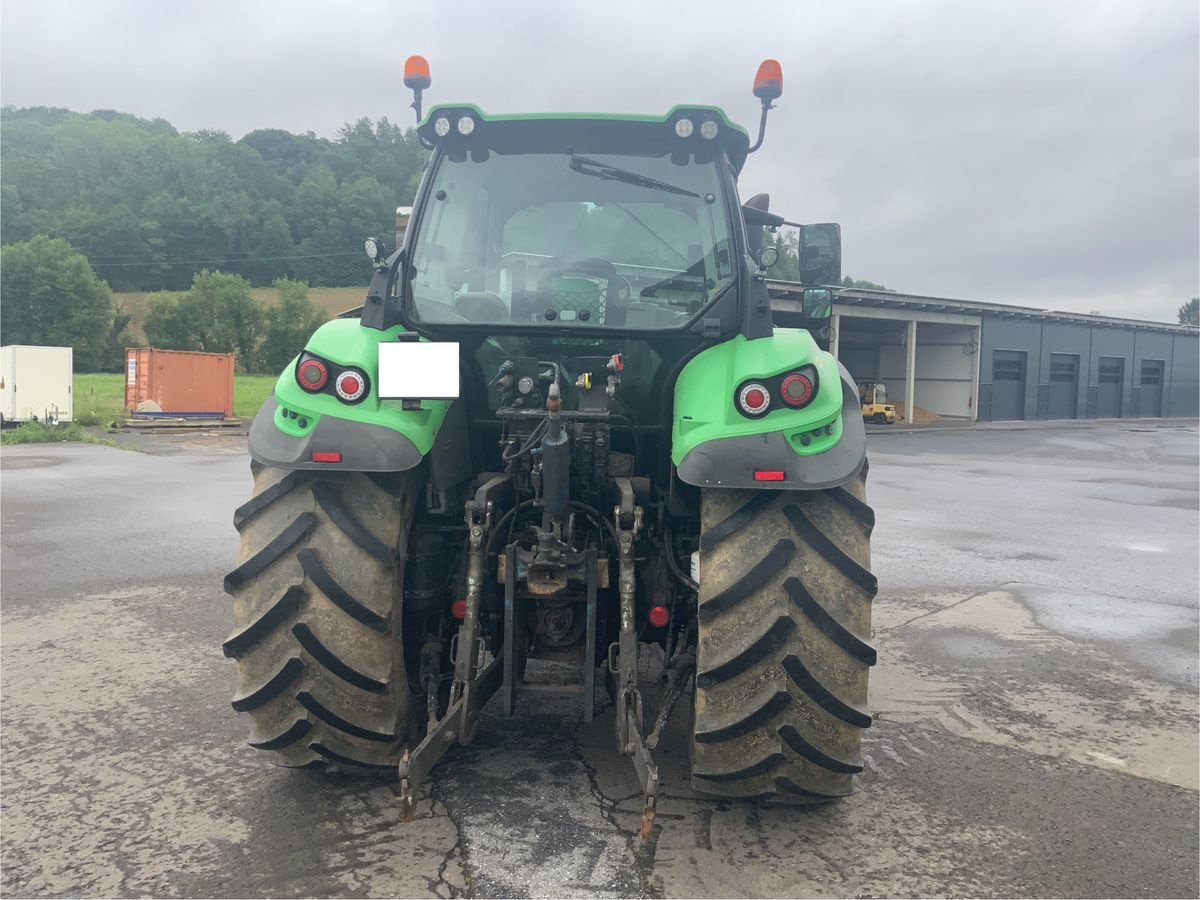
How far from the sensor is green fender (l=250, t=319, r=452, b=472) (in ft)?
10.2

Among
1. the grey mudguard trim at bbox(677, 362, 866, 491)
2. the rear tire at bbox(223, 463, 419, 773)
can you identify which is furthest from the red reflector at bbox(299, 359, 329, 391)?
the grey mudguard trim at bbox(677, 362, 866, 491)

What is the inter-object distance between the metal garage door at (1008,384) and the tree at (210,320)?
146ft

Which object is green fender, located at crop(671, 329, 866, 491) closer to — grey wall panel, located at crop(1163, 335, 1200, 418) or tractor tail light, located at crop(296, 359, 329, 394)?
tractor tail light, located at crop(296, 359, 329, 394)

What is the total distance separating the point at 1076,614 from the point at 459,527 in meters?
5.16

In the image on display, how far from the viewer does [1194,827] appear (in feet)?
11.3

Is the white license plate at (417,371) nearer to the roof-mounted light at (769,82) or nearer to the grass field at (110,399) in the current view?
the roof-mounted light at (769,82)

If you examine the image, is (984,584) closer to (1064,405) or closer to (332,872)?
(332,872)

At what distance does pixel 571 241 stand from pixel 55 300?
7009cm

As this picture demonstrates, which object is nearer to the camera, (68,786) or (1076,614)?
(68,786)

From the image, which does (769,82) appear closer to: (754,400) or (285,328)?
(754,400)

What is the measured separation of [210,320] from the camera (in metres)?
61.4

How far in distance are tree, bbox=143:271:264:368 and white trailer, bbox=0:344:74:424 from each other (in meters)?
37.7

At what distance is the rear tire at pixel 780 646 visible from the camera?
118 inches

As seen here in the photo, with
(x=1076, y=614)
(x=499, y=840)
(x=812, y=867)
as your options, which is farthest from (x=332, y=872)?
(x=1076, y=614)
